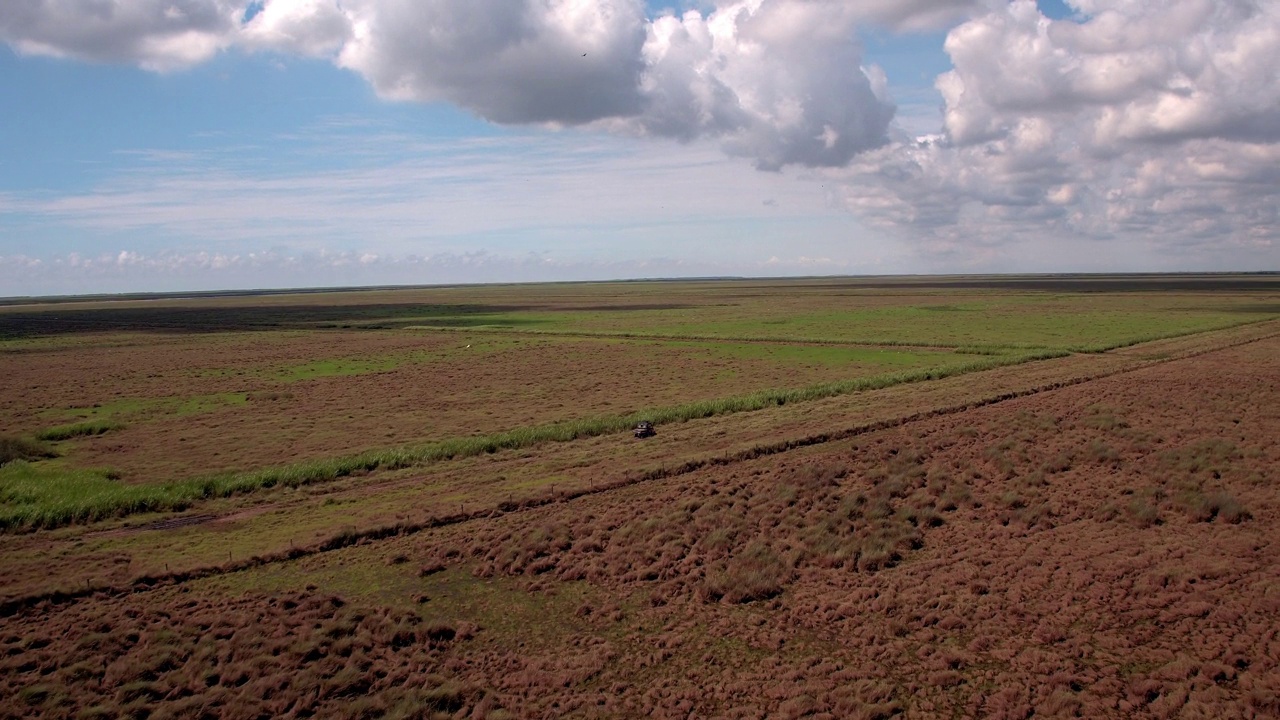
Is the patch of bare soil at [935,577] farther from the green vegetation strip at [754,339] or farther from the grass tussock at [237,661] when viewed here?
the green vegetation strip at [754,339]

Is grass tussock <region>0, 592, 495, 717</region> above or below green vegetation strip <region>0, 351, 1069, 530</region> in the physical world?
below

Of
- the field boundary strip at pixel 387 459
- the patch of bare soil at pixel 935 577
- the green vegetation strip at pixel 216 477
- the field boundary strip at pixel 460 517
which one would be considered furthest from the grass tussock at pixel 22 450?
the patch of bare soil at pixel 935 577

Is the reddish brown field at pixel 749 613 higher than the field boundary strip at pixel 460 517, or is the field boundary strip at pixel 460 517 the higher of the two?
the field boundary strip at pixel 460 517

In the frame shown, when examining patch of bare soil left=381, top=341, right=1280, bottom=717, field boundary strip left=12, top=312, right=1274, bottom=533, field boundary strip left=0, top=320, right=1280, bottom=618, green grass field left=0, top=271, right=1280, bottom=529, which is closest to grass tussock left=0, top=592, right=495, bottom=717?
field boundary strip left=0, top=320, right=1280, bottom=618

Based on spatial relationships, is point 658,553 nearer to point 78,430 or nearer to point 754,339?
point 78,430

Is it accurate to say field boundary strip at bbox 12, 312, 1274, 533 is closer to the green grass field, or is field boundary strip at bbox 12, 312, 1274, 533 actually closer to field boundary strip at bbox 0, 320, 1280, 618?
the green grass field
